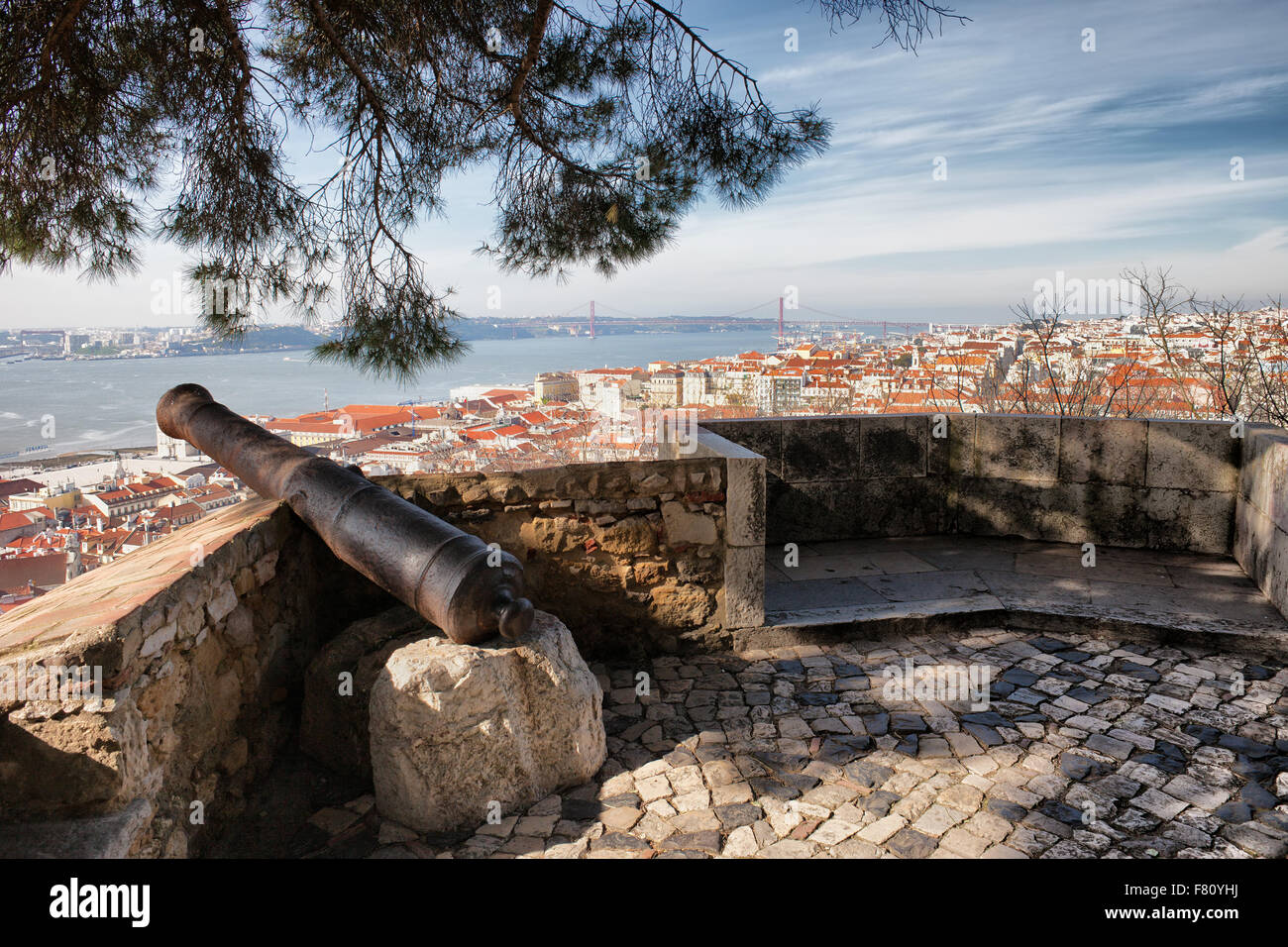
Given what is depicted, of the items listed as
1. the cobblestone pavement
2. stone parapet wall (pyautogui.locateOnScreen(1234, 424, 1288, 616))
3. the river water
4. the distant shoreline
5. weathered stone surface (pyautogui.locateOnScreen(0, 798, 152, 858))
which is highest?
the river water

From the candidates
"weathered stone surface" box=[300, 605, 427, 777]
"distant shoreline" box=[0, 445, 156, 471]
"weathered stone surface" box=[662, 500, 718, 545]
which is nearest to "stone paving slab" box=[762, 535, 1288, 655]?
"weathered stone surface" box=[662, 500, 718, 545]

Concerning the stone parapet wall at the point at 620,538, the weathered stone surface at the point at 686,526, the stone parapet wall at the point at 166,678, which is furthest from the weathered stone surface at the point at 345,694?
the weathered stone surface at the point at 686,526

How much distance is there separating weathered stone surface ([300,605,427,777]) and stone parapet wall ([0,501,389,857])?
17 centimetres

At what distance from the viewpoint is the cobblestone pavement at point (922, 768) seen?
2.64 metres

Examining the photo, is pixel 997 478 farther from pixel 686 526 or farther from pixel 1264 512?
pixel 686 526

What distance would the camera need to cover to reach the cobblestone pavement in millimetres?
2637

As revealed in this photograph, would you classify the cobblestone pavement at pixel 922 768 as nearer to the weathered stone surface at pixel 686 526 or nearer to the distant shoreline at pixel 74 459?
the weathered stone surface at pixel 686 526

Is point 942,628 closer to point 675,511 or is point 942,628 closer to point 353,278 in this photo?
point 675,511

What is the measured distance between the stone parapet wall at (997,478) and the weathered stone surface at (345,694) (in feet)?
9.80

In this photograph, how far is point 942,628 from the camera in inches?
175

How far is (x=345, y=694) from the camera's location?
10.5 ft

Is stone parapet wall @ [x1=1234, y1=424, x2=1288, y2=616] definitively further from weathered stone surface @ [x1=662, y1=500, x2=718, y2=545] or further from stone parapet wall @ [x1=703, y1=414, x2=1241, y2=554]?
weathered stone surface @ [x1=662, y1=500, x2=718, y2=545]

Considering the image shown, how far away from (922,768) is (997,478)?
10.8 feet

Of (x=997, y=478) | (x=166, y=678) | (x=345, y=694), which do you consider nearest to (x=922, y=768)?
(x=345, y=694)
